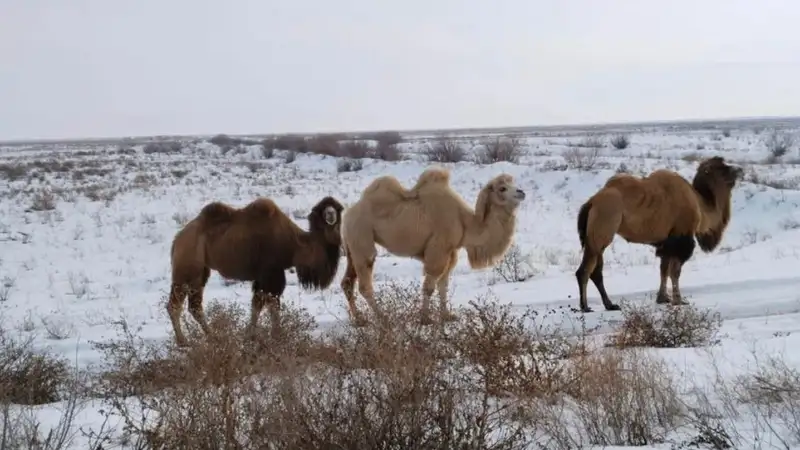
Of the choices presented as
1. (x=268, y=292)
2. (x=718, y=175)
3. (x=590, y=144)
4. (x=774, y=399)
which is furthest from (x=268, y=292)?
(x=590, y=144)

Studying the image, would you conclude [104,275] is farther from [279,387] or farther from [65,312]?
[279,387]

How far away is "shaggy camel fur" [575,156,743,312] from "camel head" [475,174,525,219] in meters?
1.31

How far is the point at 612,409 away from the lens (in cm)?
539

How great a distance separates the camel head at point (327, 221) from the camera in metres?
10.5

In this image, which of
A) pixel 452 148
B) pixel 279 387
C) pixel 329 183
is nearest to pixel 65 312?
pixel 279 387

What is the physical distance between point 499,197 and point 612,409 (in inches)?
224

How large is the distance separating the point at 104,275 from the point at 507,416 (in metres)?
13.4

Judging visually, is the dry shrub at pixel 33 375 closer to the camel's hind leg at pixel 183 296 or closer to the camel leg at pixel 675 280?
the camel's hind leg at pixel 183 296

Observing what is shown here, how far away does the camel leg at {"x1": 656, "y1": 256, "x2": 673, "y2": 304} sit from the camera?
11242 mm

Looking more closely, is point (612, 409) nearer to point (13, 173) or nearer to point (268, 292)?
point (268, 292)

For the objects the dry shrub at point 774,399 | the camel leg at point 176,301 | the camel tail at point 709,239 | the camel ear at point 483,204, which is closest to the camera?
the dry shrub at point 774,399

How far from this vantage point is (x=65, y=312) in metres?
12.9

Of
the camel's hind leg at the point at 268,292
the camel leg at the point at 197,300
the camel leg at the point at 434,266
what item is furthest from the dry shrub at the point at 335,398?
the camel leg at the point at 434,266

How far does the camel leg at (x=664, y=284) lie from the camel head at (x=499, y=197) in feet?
7.94
